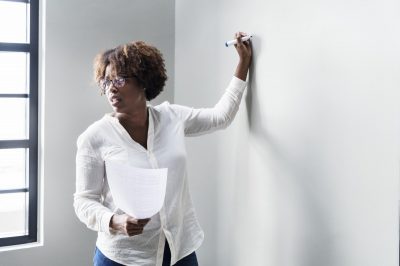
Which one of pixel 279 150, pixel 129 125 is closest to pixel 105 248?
pixel 129 125

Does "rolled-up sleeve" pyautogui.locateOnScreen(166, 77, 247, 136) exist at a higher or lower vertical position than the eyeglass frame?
lower

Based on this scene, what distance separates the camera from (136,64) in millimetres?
1410

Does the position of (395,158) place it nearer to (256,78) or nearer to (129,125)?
(256,78)

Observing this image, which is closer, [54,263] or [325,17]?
[325,17]

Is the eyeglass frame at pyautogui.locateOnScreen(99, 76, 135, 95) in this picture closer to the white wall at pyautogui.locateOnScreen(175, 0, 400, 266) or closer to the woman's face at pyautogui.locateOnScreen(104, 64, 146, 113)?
the woman's face at pyautogui.locateOnScreen(104, 64, 146, 113)

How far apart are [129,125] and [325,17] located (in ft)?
2.40

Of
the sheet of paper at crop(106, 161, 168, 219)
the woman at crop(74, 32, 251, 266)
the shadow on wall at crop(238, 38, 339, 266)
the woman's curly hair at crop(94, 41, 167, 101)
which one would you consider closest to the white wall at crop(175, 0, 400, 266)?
the shadow on wall at crop(238, 38, 339, 266)

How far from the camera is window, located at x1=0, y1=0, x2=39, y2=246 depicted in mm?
2135

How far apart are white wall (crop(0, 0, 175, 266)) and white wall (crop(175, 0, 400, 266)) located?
527 mm

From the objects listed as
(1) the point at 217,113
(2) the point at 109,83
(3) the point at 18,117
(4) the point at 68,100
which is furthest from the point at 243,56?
(3) the point at 18,117

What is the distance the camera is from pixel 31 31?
2137 millimetres

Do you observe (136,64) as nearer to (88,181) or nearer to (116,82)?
(116,82)

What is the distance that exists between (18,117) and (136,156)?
1.11 m

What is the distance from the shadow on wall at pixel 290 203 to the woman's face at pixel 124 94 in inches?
17.0
